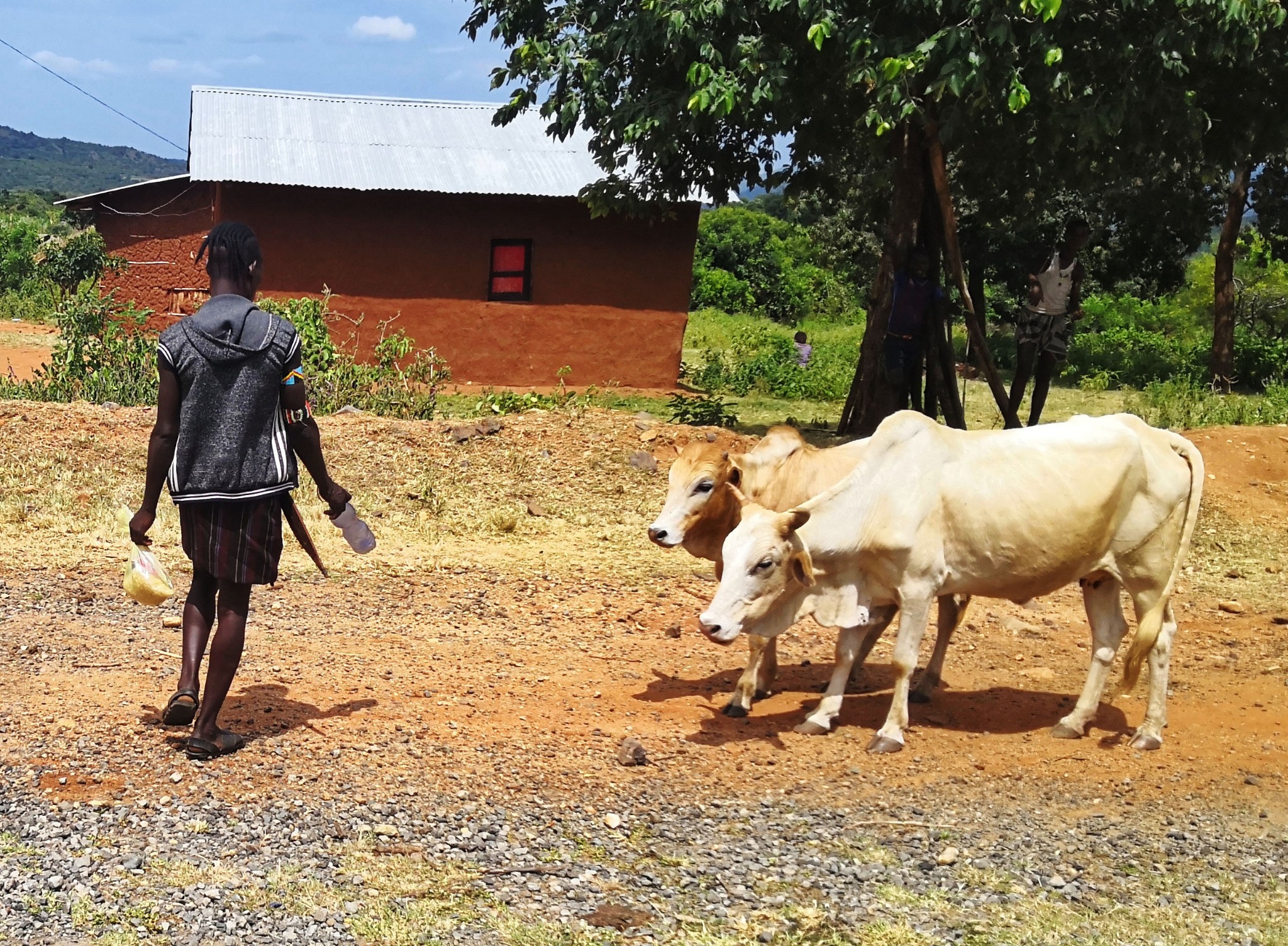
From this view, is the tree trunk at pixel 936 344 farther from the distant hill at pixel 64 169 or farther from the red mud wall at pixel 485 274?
the distant hill at pixel 64 169

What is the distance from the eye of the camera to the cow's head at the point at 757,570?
5496 millimetres

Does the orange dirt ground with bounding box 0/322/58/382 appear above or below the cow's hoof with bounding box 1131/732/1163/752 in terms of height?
above

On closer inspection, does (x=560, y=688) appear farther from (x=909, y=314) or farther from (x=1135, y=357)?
(x=1135, y=357)

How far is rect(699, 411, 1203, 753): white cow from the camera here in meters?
5.89

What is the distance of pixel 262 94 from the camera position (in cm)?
2116

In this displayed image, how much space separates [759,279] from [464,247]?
12.1 meters

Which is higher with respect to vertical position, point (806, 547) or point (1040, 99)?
point (1040, 99)

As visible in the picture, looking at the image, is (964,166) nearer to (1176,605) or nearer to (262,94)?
(1176,605)

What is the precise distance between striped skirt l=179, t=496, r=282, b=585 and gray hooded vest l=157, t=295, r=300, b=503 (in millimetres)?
52

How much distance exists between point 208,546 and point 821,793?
7.87 ft

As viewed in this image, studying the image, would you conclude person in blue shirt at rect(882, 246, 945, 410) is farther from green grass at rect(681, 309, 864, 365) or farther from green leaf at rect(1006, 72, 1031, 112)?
green grass at rect(681, 309, 864, 365)

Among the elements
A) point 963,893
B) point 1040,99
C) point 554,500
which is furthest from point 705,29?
point 963,893

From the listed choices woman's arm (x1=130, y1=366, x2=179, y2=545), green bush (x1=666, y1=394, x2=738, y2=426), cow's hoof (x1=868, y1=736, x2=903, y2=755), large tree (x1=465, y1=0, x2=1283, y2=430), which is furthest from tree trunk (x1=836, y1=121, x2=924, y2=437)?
woman's arm (x1=130, y1=366, x2=179, y2=545)

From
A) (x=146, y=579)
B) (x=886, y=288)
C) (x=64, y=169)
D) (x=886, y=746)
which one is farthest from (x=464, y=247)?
(x=64, y=169)
